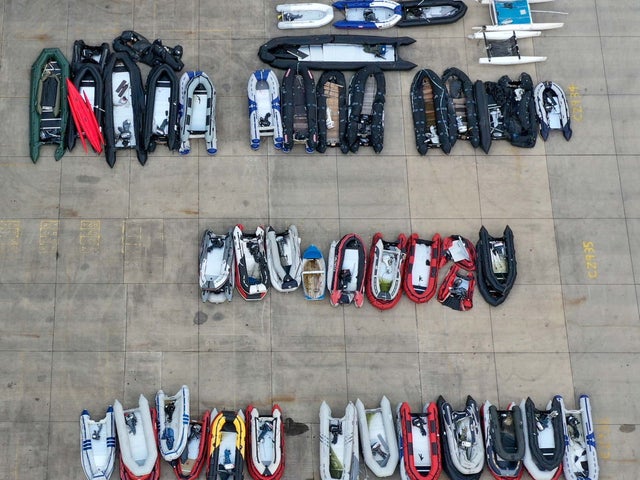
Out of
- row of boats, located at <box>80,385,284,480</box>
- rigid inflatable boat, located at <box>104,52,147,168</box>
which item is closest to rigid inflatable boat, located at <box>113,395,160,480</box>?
row of boats, located at <box>80,385,284,480</box>

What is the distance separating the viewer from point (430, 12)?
16297mm

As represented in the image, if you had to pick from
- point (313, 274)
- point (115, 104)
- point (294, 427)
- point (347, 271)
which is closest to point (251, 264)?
point (313, 274)

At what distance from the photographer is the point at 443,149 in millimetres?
15398

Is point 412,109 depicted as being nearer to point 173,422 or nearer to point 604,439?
point 604,439

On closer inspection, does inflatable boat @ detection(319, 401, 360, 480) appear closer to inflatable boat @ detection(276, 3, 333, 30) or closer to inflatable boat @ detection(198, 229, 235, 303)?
inflatable boat @ detection(198, 229, 235, 303)

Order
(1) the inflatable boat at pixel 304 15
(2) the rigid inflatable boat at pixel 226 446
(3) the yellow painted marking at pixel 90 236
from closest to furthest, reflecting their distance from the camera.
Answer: (2) the rigid inflatable boat at pixel 226 446, (3) the yellow painted marking at pixel 90 236, (1) the inflatable boat at pixel 304 15

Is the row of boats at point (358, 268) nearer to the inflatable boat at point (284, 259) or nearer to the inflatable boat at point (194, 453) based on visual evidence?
the inflatable boat at point (284, 259)

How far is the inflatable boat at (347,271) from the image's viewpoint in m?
14.3

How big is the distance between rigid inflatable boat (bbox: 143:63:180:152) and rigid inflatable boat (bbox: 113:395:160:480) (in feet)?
19.4

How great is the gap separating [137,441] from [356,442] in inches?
182

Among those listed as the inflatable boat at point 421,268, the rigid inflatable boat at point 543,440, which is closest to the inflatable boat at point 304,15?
the inflatable boat at point 421,268

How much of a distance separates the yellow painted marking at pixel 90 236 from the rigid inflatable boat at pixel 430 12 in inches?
353

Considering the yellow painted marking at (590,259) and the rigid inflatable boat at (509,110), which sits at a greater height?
the rigid inflatable boat at (509,110)

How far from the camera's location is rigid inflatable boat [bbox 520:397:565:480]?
527 inches
